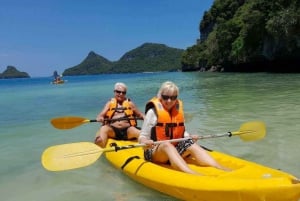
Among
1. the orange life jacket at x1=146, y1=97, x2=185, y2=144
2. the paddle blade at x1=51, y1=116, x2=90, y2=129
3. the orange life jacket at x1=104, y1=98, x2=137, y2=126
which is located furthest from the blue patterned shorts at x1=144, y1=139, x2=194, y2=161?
the paddle blade at x1=51, y1=116, x2=90, y2=129

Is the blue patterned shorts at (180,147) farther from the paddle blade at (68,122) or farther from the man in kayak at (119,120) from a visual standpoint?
the paddle blade at (68,122)

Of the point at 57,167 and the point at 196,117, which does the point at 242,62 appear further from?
the point at 57,167

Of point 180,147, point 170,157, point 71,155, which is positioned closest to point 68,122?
point 71,155

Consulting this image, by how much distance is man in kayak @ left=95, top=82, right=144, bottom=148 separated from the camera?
6508mm

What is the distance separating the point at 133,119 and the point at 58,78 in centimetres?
4530

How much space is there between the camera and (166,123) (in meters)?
4.71

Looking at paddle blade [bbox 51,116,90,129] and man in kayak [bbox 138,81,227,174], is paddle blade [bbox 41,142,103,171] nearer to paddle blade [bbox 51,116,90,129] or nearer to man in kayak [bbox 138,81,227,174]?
man in kayak [bbox 138,81,227,174]

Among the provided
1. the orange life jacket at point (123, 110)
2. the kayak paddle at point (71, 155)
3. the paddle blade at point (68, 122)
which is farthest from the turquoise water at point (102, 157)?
the orange life jacket at point (123, 110)

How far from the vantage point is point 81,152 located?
15.6 ft

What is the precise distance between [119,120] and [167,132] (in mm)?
2045

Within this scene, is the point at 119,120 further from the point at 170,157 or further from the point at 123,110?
the point at 170,157

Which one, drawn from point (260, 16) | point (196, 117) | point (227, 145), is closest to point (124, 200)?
point (227, 145)

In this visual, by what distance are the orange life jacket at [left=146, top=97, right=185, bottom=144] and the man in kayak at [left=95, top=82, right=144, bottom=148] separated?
1726 mm

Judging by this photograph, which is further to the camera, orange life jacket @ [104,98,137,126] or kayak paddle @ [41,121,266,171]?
orange life jacket @ [104,98,137,126]
